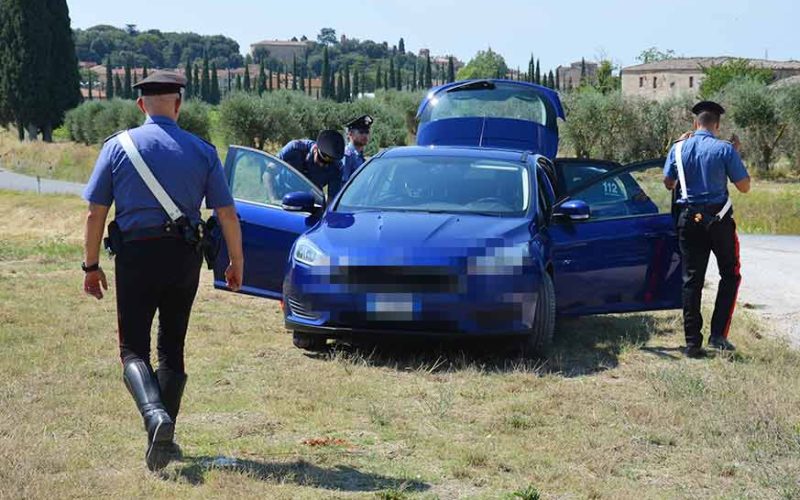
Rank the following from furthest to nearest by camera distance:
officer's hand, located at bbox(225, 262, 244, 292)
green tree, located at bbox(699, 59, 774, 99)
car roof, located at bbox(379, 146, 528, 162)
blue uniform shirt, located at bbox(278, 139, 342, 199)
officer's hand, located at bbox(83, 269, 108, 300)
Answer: green tree, located at bbox(699, 59, 774, 99) < blue uniform shirt, located at bbox(278, 139, 342, 199) < car roof, located at bbox(379, 146, 528, 162) < officer's hand, located at bbox(225, 262, 244, 292) < officer's hand, located at bbox(83, 269, 108, 300)

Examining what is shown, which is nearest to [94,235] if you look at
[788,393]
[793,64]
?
[788,393]

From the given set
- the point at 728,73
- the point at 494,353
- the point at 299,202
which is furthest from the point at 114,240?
the point at 728,73

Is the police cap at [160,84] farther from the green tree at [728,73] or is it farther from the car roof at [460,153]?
the green tree at [728,73]

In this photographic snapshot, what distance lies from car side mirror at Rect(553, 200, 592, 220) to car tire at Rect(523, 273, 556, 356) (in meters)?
0.66

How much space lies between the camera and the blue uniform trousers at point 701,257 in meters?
8.34

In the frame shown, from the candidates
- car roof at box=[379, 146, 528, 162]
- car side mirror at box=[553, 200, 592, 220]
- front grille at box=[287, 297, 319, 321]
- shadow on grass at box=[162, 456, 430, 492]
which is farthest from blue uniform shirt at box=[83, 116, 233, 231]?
car roof at box=[379, 146, 528, 162]

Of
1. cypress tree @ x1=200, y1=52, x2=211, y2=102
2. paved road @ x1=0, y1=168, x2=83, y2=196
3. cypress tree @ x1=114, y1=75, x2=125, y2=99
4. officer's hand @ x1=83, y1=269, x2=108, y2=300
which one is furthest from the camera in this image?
cypress tree @ x1=200, y1=52, x2=211, y2=102

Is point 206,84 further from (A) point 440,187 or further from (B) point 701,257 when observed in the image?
(B) point 701,257

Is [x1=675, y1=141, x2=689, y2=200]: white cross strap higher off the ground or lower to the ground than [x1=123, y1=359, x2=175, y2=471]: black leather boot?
higher

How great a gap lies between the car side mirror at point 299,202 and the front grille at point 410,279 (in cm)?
116

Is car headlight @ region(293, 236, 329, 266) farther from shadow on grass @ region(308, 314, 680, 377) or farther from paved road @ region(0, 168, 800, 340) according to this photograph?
paved road @ region(0, 168, 800, 340)

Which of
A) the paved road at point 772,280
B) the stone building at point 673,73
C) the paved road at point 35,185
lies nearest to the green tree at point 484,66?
the stone building at point 673,73

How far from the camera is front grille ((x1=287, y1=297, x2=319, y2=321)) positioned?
7.89 m

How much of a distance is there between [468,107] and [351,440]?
22.5 ft
